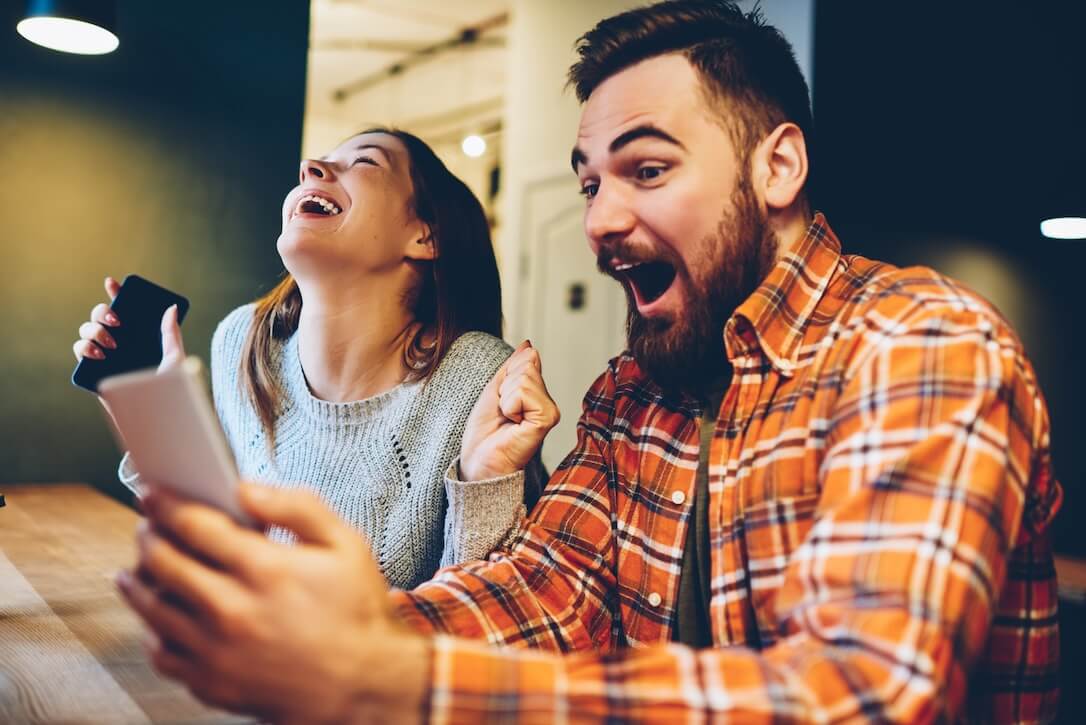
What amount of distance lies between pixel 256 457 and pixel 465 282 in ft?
1.73

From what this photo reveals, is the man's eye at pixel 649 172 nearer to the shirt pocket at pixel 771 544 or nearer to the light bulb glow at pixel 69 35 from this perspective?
the shirt pocket at pixel 771 544

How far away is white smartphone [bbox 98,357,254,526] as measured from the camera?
51 cm

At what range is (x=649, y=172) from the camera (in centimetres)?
113

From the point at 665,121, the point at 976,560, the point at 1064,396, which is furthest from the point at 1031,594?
the point at 1064,396

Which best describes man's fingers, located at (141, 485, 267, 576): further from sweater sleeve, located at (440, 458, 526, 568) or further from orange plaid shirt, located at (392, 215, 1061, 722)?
sweater sleeve, located at (440, 458, 526, 568)

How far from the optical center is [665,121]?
111 centimetres

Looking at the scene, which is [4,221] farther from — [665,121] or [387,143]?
[665,121]

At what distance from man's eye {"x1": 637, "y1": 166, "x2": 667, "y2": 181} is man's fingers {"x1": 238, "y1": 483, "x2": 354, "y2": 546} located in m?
0.75

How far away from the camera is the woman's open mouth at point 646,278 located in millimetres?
1175

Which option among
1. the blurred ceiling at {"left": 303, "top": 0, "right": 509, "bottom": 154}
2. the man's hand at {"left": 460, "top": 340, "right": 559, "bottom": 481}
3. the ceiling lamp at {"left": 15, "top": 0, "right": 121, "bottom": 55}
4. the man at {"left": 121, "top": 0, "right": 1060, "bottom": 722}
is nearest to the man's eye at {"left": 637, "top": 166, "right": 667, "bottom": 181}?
the man at {"left": 121, "top": 0, "right": 1060, "bottom": 722}

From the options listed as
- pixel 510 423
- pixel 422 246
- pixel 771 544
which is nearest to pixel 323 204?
pixel 422 246

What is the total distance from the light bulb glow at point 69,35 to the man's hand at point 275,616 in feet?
5.45

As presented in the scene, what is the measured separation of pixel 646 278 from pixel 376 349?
60cm

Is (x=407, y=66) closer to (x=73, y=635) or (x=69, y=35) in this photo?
(x=69, y=35)
